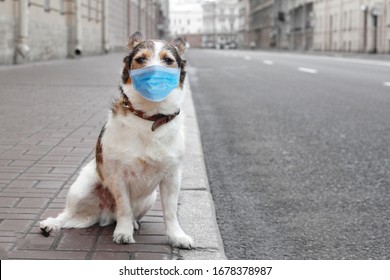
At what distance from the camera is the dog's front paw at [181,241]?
10.7 feet

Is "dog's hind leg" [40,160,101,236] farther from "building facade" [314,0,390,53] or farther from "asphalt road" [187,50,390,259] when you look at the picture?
"building facade" [314,0,390,53]

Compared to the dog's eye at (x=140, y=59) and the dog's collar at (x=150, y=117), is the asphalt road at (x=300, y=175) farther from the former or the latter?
the dog's eye at (x=140, y=59)

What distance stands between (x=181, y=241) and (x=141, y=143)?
0.54 meters

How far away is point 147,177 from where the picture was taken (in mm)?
3238

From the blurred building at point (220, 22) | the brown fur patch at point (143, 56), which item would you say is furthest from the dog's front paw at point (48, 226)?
the blurred building at point (220, 22)

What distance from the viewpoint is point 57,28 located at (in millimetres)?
25094

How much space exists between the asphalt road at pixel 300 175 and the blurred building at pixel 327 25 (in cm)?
3752

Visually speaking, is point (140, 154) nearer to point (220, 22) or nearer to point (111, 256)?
point (111, 256)

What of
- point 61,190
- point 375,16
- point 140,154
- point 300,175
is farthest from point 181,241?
point 375,16

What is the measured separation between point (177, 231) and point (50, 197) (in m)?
1.12

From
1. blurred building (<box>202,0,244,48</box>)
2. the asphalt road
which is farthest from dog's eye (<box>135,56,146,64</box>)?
blurred building (<box>202,0,244,48</box>)

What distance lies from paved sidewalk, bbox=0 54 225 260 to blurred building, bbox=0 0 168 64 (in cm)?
624

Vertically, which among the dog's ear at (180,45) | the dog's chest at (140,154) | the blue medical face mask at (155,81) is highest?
the dog's ear at (180,45)

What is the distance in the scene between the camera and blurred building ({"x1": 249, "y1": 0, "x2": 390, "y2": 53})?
157 feet
